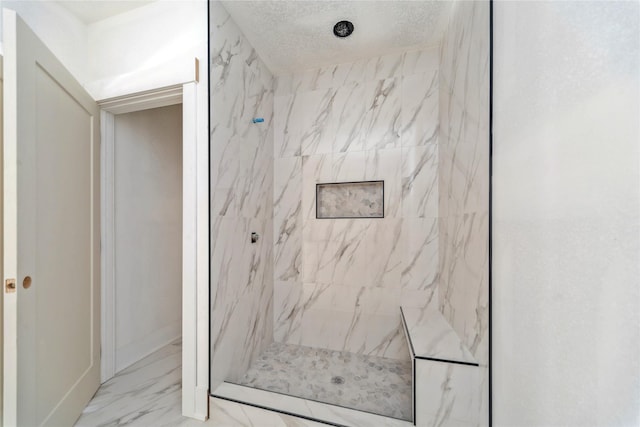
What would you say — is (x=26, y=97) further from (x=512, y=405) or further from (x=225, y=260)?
(x=512, y=405)

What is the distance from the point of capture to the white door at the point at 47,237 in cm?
102

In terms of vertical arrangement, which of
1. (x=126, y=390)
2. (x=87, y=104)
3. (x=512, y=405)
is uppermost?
(x=87, y=104)

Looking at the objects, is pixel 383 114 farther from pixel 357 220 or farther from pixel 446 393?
pixel 446 393

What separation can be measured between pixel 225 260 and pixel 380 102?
5.69ft

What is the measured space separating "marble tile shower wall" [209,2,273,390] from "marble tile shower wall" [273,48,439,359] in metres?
0.18

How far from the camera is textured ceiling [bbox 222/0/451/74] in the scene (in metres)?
1.66

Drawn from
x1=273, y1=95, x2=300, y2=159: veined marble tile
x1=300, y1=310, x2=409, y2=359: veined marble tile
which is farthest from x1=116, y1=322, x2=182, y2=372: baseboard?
x1=273, y1=95, x2=300, y2=159: veined marble tile

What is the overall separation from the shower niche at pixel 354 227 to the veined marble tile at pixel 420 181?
0.04 feet

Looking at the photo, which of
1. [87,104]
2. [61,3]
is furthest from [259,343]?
[61,3]

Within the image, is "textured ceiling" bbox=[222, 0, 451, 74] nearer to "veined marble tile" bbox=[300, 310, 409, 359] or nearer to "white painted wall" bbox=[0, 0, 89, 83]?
A: "white painted wall" bbox=[0, 0, 89, 83]

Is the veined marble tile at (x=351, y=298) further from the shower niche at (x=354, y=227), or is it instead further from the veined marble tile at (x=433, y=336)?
the veined marble tile at (x=433, y=336)

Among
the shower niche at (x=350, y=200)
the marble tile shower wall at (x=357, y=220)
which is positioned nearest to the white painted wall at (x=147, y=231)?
the marble tile shower wall at (x=357, y=220)

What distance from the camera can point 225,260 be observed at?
1636 millimetres

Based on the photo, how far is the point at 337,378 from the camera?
1.80 metres
